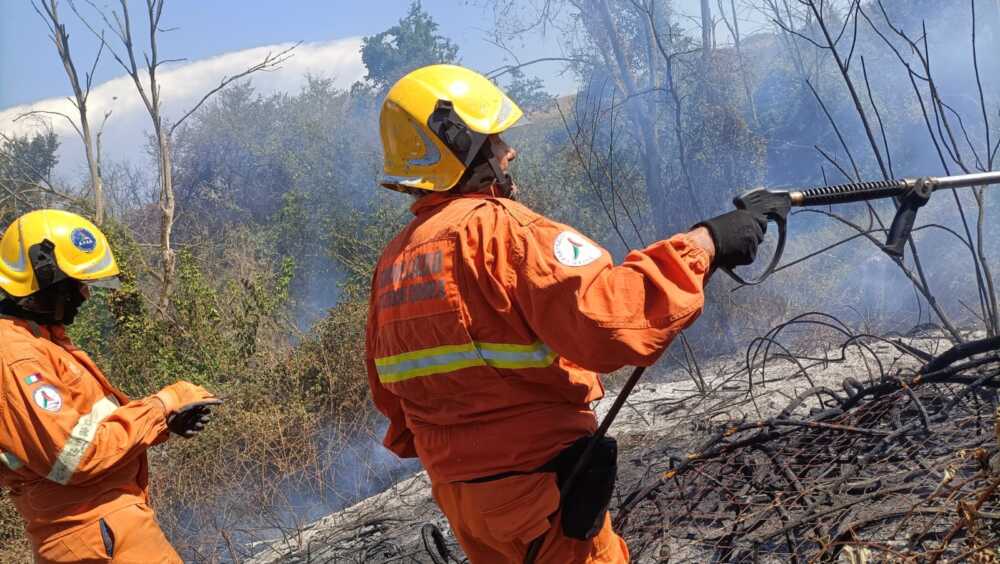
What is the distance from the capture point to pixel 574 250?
1.87 m

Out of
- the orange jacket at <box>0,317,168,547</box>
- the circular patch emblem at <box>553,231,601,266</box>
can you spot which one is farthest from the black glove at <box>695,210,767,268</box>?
the orange jacket at <box>0,317,168,547</box>

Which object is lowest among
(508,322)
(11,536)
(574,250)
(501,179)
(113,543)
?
(11,536)

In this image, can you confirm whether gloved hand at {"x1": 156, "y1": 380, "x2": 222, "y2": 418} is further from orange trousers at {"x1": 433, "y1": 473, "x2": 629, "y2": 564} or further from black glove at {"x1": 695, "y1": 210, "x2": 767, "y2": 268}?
black glove at {"x1": 695, "y1": 210, "x2": 767, "y2": 268}

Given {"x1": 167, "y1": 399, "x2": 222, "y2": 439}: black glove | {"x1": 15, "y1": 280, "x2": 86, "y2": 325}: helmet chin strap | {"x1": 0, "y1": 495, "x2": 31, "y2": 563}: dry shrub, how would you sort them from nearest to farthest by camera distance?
{"x1": 15, "y1": 280, "x2": 86, "y2": 325}: helmet chin strap, {"x1": 167, "y1": 399, "x2": 222, "y2": 439}: black glove, {"x1": 0, "y1": 495, "x2": 31, "y2": 563}: dry shrub

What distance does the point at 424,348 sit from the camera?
6.67 feet

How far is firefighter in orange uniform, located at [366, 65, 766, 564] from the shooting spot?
183 centimetres

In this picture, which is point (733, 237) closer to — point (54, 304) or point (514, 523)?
point (514, 523)

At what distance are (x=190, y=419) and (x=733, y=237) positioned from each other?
2.49m

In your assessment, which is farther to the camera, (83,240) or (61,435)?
(83,240)

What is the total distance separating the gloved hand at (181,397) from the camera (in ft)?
10.8

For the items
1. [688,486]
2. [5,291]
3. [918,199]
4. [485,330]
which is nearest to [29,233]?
[5,291]

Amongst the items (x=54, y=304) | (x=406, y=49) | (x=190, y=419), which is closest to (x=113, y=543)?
(x=190, y=419)

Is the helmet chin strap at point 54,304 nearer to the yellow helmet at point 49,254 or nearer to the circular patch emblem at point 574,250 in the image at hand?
the yellow helmet at point 49,254

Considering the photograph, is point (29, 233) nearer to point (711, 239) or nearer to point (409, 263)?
point (409, 263)
